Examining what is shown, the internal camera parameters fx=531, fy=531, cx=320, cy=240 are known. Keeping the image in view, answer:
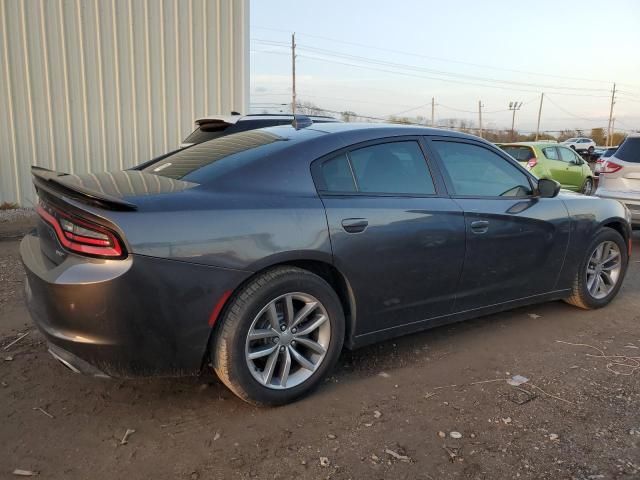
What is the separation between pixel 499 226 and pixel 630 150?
5.24 metres

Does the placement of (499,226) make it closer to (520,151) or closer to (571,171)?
(520,151)

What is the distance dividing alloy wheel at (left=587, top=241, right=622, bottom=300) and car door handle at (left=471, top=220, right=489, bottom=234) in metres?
1.45

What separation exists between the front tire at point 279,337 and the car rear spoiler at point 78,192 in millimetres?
721

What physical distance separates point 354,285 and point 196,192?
1043 millimetres

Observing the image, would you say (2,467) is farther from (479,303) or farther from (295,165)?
(479,303)

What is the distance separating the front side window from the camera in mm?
3686

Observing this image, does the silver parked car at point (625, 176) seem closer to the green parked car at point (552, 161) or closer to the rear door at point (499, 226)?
the rear door at point (499, 226)

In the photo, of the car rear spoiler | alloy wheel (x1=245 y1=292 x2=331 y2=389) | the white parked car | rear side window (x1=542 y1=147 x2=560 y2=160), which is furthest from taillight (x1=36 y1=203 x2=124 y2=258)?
the white parked car

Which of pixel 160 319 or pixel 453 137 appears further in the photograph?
pixel 453 137

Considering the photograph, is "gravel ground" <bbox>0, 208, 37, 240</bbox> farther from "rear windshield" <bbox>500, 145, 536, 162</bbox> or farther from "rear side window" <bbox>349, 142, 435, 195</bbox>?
"rear windshield" <bbox>500, 145, 536, 162</bbox>

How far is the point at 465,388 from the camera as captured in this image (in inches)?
127

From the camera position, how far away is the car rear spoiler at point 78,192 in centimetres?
246

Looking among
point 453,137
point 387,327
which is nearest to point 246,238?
point 387,327

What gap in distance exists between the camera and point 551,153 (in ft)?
44.4
